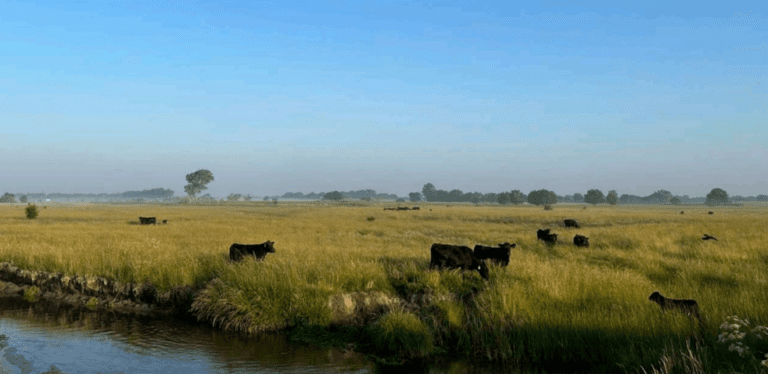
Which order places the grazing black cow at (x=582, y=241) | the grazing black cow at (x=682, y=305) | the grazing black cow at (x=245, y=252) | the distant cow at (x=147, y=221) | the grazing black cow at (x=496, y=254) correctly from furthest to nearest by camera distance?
1. the distant cow at (x=147, y=221)
2. the grazing black cow at (x=582, y=241)
3. the grazing black cow at (x=245, y=252)
4. the grazing black cow at (x=496, y=254)
5. the grazing black cow at (x=682, y=305)

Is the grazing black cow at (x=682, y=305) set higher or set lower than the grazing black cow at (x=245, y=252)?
lower

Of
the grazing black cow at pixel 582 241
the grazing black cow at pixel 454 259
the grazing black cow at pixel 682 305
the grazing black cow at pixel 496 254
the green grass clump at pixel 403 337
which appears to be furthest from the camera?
the grazing black cow at pixel 582 241

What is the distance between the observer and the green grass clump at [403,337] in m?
10.4

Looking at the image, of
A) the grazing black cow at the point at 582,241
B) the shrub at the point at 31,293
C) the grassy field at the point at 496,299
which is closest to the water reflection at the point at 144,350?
the grassy field at the point at 496,299

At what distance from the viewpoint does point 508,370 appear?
953 cm

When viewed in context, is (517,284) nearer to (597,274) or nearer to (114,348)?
(597,274)

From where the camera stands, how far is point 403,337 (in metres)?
10.5

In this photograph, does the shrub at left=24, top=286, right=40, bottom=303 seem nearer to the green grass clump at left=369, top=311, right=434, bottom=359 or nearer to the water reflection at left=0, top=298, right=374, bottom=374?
the water reflection at left=0, top=298, right=374, bottom=374

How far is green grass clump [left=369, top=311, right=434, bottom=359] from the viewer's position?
34.1 feet

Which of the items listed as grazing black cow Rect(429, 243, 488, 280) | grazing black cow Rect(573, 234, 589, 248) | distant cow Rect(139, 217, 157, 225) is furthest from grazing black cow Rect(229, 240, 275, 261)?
distant cow Rect(139, 217, 157, 225)

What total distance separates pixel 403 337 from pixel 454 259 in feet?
14.2

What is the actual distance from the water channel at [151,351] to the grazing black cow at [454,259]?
451 cm

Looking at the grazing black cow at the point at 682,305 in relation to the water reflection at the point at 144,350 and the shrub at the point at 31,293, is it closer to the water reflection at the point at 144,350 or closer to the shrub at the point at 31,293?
the water reflection at the point at 144,350

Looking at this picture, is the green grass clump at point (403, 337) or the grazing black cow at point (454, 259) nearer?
the green grass clump at point (403, 337)
